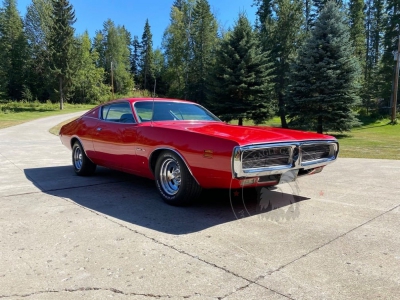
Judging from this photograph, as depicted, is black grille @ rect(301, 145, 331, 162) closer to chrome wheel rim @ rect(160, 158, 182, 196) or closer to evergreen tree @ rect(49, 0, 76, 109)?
chrome wheel rim @ rect(160, 158, 182, 196)

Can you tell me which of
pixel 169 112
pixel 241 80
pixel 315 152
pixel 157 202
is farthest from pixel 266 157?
pixel 241 80

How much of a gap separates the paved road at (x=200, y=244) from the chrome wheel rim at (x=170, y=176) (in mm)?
246

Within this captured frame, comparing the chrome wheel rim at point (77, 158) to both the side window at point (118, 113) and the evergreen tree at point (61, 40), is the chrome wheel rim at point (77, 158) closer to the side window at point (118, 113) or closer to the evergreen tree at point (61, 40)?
the side window at point (118, 113)

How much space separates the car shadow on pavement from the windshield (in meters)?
1.18

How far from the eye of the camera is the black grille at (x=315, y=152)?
422 centimetres

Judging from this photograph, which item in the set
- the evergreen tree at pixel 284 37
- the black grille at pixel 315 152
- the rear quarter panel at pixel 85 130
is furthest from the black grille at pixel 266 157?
the evergreen tree at pixel 284 37

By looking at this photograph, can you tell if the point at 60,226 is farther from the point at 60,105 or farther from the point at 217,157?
the point at 60,105

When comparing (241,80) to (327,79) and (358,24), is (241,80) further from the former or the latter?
(358,24)

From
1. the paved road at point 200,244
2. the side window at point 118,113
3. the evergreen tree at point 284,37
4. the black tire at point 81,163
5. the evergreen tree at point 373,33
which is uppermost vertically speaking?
the evergreen tree at point 373,33

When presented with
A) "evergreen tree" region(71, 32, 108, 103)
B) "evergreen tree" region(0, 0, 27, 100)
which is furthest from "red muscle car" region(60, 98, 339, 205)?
"evergreen tree" region(0, 0, 27, 100)

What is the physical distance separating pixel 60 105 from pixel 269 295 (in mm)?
49691

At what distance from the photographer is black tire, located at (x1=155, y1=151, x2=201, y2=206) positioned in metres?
4.05

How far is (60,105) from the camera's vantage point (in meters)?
46.9

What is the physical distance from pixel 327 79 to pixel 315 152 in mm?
16015
